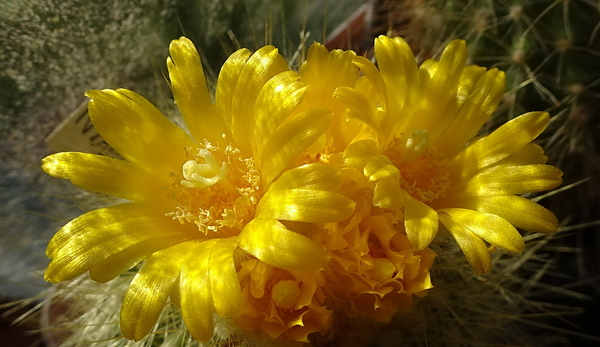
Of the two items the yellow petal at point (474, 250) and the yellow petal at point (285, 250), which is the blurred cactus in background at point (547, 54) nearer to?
the yellow petal at point (474, 250)

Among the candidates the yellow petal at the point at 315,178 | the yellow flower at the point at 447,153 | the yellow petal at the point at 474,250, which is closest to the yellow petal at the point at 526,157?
the yellow flower at the point at 447,153

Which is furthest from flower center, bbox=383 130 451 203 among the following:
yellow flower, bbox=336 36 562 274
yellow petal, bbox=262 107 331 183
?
yellow petal, bbox=262 107 331 183

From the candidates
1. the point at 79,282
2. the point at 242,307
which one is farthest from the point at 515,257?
the point at 79,282

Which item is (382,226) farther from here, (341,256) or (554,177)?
(554,177)

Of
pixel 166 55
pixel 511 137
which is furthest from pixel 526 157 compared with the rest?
pixel 166 55

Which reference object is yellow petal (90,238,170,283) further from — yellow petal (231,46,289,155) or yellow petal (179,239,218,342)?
yellow petal (231,46,289,155)

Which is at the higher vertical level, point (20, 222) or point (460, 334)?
point (20, 222)
